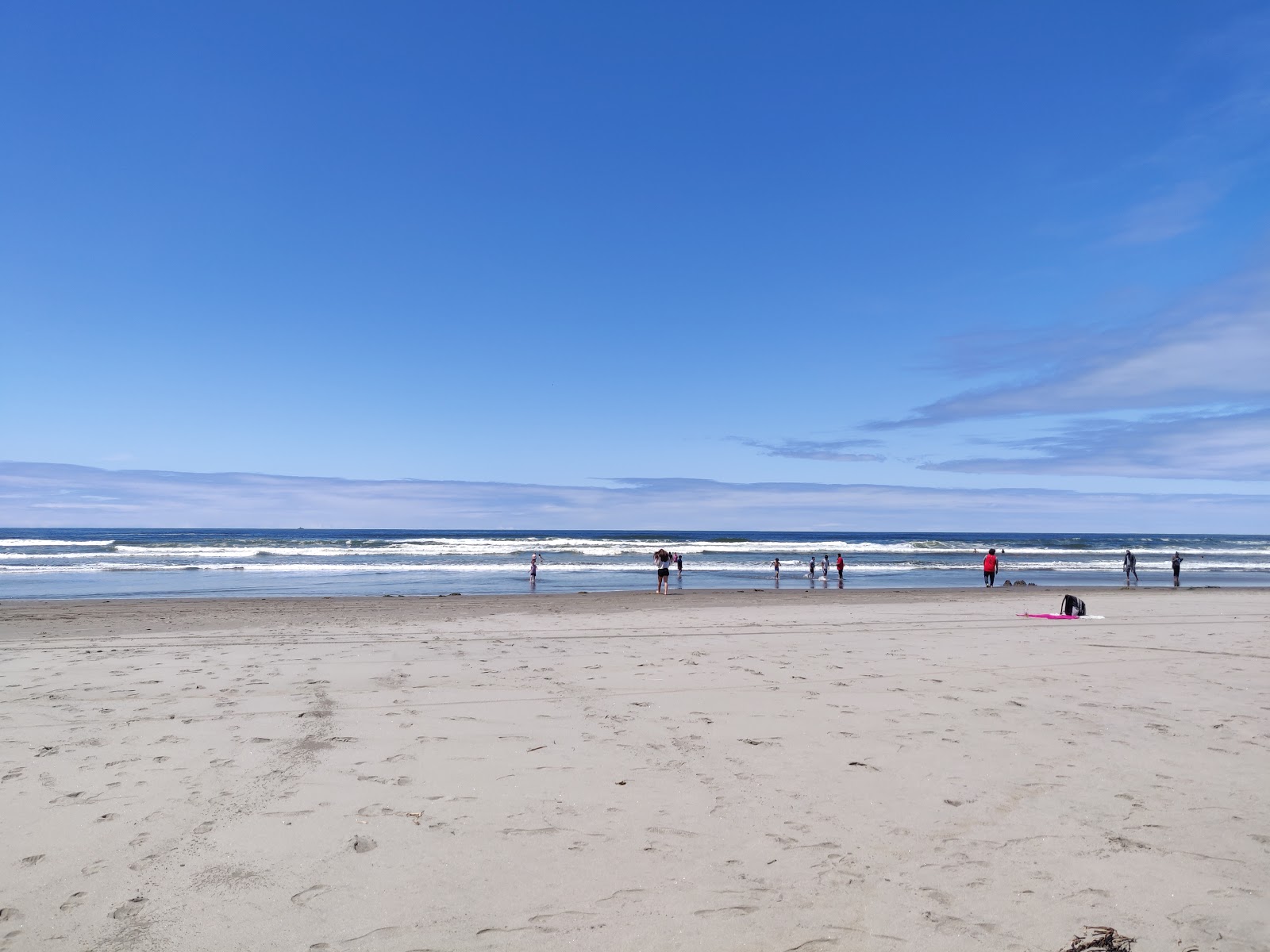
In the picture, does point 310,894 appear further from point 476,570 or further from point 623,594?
point 476,570

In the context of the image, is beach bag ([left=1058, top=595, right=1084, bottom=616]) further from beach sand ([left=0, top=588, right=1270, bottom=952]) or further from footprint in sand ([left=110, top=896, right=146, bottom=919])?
footprint in sand ([left=110, top=896, right=146, bottom=919])

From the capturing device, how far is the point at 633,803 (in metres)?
5.27

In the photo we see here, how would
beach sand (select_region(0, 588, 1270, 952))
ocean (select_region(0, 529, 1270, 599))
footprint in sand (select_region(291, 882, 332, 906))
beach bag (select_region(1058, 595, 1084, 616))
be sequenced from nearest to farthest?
1. beach sand (select_region(0, 588, 1270, 952))
2. footprint in sand (select_region(291, 882, 332, 906))
3. beach bag (select_region(1058, 595, 1084, 616))
4. ocean (select_region(0, 529, 1270, 599))

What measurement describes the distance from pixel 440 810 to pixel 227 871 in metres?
1.31

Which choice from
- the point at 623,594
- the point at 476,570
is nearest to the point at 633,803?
the point at 623,594

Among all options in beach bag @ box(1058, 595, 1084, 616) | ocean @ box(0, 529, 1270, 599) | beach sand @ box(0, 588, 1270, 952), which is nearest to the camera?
beach sand @ box(0, 588, 1270, 952)

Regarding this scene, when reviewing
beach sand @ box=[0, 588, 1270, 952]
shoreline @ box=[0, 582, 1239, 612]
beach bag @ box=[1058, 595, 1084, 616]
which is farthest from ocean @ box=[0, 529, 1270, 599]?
beach sand @ box=[0, 588, 1270, 952]

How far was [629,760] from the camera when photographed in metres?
6.23

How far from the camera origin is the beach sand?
12.3 ft

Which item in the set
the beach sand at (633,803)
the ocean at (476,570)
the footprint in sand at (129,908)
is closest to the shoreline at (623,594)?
the ocean at (476,570)

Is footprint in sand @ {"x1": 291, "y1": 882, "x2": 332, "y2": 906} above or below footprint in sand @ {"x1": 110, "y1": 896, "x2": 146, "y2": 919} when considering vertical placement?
above

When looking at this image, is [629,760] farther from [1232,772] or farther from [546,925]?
[1232,772]

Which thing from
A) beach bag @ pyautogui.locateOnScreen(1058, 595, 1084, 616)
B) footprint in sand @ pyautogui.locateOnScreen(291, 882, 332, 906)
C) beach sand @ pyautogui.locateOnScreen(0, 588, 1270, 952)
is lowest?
footprint in sand @ pyautogui.locateOnScreen(291, 882, 332, 906)

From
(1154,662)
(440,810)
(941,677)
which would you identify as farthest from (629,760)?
(1154,662)
